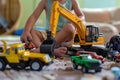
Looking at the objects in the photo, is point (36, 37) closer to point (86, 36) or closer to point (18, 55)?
point (86, 36)

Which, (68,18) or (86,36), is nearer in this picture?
(68,18)

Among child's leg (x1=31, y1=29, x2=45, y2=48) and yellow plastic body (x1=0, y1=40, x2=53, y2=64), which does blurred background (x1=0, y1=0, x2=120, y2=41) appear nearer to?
child's leg (x1=31, y1=29, x2=45, y2=48)

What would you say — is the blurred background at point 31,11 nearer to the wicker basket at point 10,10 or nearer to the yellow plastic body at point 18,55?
the wicker basket at point 10,10

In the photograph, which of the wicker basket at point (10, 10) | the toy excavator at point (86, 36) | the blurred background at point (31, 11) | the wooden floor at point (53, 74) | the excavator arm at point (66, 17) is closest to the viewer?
the wooden floor at point (53, 74)

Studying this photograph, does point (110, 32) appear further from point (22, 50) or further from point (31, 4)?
point (22, 50)

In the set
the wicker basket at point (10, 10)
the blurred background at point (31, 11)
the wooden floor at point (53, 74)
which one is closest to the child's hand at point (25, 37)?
the wooden floor at point (53, 74)

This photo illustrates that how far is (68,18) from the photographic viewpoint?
146cm

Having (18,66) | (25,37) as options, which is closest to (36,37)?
(25,37)

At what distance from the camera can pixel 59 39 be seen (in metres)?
1.58

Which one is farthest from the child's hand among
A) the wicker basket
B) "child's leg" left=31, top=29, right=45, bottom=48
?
the wicker basket

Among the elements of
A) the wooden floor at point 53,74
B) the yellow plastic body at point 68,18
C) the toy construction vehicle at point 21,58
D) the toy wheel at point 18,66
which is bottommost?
the wooden floor at point 53,74

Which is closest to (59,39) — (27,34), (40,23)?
(27,34)

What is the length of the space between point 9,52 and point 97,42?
2.11ft

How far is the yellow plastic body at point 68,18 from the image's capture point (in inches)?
54.4
